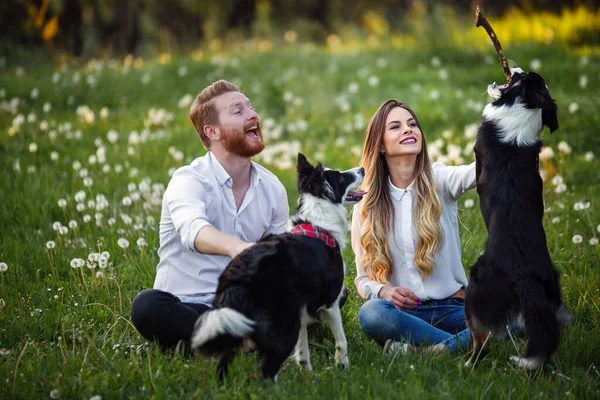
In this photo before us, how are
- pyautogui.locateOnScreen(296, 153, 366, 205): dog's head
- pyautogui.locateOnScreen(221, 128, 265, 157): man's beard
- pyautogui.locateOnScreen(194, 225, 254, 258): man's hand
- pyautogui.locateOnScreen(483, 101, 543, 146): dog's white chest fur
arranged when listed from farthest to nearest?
pyautogui.locateOnScreen(221, 128, 265, 157): man's beard, pyautogui.locateOnScreen(296, 153, 366, 205): dog's head, pyautogui.locateOnScreen(483, 101, 543, 146): dog's white chest fur, pyautogui.locateOnScreen(194, 225, 254, 258): man's hand

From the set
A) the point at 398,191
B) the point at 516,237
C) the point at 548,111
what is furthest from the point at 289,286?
the point at 548,111

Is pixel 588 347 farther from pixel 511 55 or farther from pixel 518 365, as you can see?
pixel 511 55

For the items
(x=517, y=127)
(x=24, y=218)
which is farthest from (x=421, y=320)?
(x=24, y=218)

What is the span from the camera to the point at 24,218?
6.34 metres

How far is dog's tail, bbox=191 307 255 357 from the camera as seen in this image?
117 inches

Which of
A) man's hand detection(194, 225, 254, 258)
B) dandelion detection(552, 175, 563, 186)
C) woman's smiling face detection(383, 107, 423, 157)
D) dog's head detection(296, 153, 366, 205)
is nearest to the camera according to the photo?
man's hand detection(194, 225, 254, 258)

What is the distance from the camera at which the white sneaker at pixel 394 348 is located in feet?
12.7

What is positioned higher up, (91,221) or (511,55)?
(511,55)

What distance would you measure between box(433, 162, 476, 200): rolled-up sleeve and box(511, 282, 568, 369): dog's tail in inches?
42.9

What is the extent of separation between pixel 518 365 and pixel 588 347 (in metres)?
0.68

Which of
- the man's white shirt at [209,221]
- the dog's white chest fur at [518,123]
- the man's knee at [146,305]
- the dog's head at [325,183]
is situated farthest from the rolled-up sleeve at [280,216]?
the dog's white chest fur at [518,123]

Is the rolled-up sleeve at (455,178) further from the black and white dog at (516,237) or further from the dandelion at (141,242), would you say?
the dandelion at (141,242)

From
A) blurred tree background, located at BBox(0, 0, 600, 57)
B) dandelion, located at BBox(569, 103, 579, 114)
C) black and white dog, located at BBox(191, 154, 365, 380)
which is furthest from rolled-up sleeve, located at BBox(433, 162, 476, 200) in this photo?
blurred tree background, located at BBox(0, 0, 600, 57)

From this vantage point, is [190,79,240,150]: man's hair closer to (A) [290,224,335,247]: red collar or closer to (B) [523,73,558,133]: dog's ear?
(A) [290,224,335,247]: red collar
